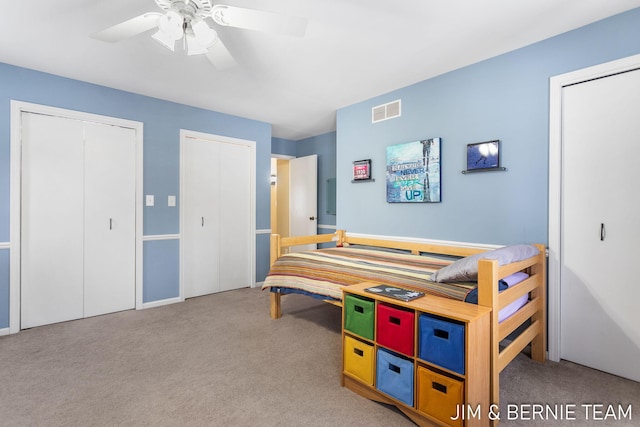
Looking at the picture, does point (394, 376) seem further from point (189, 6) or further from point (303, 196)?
point (303, 196)

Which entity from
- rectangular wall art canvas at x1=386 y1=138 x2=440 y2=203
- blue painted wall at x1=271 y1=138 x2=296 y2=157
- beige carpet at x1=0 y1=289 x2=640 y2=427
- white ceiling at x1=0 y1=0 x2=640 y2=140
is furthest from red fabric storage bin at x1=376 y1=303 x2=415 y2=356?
blue painted wall at x1=271 y1=138 x2=296 y2=157

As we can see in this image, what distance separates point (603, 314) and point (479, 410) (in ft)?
4.49

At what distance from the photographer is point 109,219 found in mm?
3322

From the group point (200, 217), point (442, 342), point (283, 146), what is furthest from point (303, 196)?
point (442, 342)

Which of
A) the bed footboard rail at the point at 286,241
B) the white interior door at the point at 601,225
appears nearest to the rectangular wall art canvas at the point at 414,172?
the bed footboard rail at the point at 286,241

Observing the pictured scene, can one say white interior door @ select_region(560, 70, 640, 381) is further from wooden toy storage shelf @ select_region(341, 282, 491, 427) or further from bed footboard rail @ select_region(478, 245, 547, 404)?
wooden toy storage shelf @ select_region(341, 282, 491, 427)

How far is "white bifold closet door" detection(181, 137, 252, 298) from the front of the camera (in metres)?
3.91

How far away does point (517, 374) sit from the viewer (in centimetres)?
209

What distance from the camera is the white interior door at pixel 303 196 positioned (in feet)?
17.2

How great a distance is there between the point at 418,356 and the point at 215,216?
127 inches

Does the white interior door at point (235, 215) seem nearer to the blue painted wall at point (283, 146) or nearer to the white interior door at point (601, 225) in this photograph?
the blue painted wall at point (283, 146)

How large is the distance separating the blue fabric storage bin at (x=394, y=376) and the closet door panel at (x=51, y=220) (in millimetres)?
3098

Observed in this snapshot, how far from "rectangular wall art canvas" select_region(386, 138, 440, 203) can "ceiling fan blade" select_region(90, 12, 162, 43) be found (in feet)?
7.64

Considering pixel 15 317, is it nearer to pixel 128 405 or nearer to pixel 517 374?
pixel 128 405
